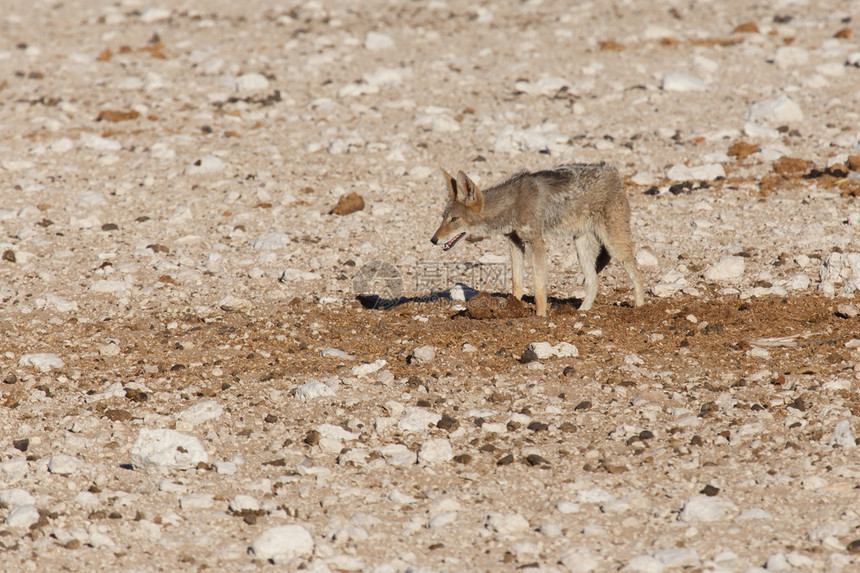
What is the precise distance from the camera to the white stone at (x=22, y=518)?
19.4 feet

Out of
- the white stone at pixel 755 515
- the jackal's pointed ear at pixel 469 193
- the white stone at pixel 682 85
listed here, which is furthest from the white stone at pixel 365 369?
the white stone at pixel 682 85

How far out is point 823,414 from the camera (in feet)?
23.0

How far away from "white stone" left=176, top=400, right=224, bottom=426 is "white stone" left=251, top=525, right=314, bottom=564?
1.79 metres

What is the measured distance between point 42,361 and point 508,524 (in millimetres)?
4716

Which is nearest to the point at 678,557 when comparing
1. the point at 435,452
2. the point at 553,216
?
the point at 435,452

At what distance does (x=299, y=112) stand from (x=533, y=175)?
6.59m

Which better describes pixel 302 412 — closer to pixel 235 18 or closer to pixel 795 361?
pixel 795 361

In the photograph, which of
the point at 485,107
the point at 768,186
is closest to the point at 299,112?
the point at 485,107

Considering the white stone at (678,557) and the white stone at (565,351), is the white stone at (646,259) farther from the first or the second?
the white stone at (678,557)

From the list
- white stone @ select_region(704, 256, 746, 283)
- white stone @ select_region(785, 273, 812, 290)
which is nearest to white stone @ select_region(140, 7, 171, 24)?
white stone @ select_region(704, 256, 746, 283)

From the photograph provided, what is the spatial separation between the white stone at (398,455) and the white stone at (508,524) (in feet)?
3.20


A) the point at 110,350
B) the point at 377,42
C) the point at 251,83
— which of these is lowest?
the point at 110,350

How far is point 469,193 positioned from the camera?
9.95 metres

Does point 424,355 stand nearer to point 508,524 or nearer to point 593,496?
point 593,496
